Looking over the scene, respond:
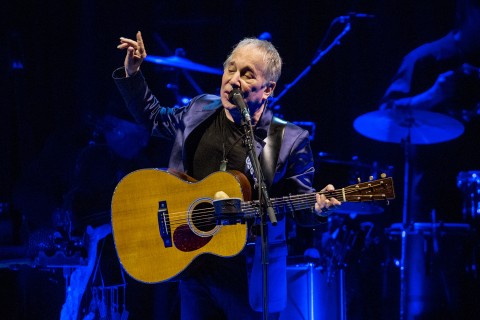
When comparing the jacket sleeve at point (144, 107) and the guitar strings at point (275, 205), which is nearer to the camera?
the guitar strings at point (275, 205)

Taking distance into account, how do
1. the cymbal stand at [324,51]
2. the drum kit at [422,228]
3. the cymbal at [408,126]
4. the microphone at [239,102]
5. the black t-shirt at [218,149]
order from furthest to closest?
the cymbal stand at [324,51]
the cymbal at [408,126]
the drum kit at [422,228]
the black t-shirt at [218,149]
the microphone at [239,102]

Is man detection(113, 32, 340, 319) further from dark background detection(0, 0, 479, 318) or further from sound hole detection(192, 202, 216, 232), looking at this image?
dark background detection(0, 0, 479, 318)

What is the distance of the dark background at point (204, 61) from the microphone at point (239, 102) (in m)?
2.72

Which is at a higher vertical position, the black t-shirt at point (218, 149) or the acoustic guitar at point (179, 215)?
the black t-shirt at point (218, 149)

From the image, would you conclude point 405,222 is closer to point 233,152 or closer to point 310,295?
point 310,295

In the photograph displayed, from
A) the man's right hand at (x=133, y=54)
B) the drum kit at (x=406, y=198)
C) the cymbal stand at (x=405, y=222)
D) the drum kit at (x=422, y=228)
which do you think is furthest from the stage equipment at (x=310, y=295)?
the man's right hand at (x=133, y=54)

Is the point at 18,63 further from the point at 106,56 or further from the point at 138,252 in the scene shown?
the point at 138,252

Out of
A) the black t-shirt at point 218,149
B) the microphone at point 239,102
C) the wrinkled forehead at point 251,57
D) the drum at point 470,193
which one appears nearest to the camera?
the microphone at point 239,102

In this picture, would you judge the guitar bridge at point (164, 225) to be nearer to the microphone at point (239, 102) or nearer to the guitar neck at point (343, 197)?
the guitar neck at point (343, 197)

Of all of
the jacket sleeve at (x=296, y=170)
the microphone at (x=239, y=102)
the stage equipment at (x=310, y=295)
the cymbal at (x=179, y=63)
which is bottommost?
the stage equipment at (x=310, y=295)

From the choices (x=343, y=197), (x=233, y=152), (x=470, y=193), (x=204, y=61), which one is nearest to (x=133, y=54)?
(x=233, y=152)

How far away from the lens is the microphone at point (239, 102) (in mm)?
2494

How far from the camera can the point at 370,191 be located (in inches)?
103

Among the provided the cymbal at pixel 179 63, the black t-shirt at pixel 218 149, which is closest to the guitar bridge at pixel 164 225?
the black t-shirt at pixel 218 149
